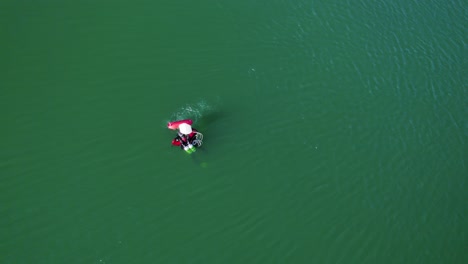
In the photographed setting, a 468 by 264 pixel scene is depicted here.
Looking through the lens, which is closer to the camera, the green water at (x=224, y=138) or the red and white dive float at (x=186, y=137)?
the green water at (x=224, y=138)

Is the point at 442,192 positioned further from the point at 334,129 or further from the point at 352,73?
the point at 352,73

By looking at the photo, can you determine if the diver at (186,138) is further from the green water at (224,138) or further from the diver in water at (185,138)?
the green water at (224,138)

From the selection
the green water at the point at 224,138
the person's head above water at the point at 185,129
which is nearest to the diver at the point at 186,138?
the person's head above water at the point at 185,129

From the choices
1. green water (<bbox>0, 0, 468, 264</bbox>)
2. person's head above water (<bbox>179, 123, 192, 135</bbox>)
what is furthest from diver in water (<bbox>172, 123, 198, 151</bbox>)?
green water (<bbox>0, 0, 468, 264</bbox>)

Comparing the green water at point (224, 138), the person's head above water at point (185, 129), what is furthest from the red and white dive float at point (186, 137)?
the green water at point (224, 138)

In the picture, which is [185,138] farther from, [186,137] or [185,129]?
[185,129]

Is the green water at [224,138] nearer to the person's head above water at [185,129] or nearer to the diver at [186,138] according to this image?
the diver at [186,138]
